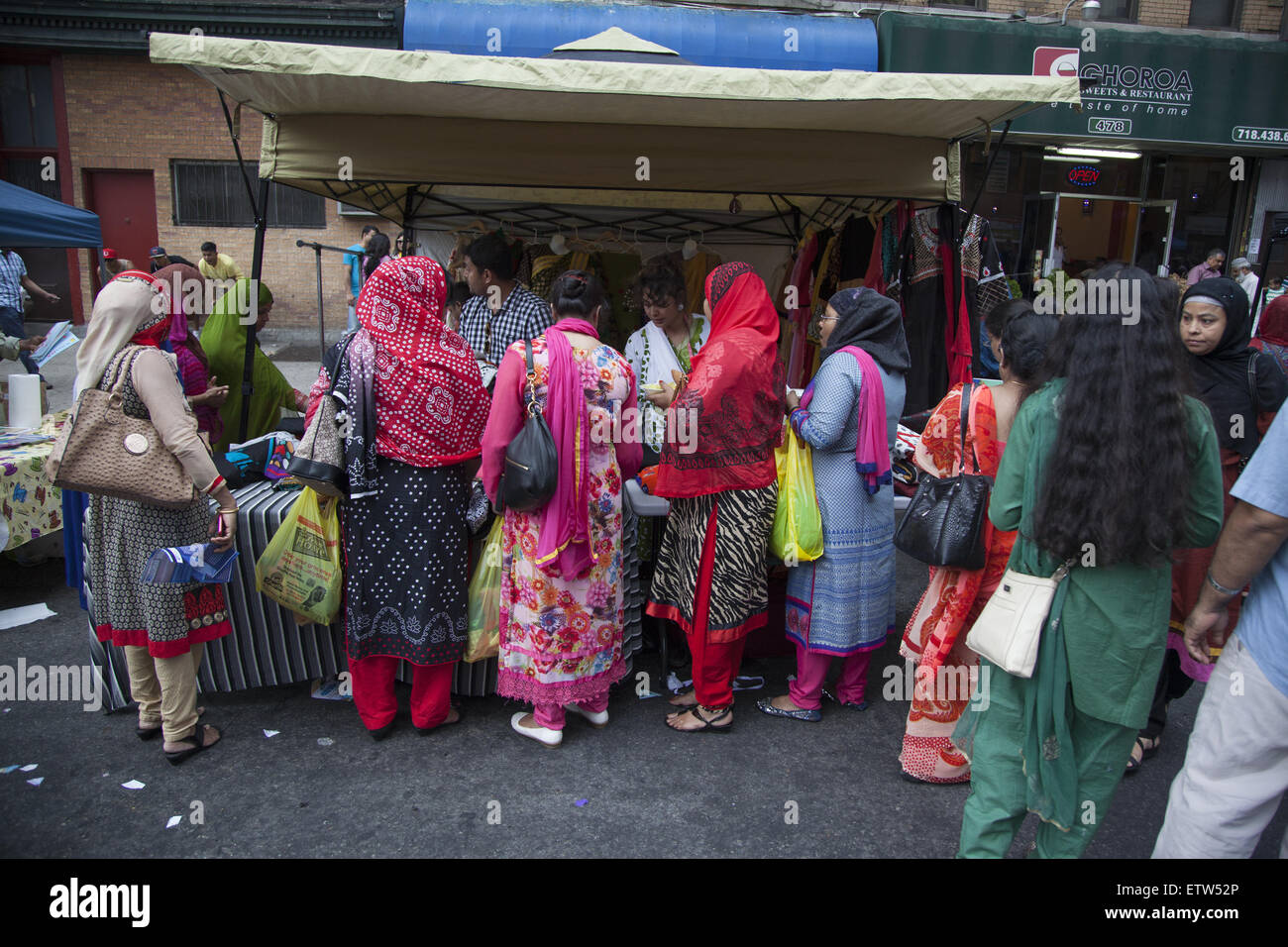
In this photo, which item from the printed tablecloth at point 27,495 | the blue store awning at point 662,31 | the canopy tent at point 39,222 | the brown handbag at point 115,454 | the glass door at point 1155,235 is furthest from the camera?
the glass door at point 1155,235

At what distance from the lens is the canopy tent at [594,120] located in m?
3.28

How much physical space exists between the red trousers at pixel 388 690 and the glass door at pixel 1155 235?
38.8 ft

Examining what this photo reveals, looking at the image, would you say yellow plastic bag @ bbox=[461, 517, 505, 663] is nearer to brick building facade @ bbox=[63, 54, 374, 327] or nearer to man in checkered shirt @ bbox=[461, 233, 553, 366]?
man in checkered shirt @ bbox=[461, 233, 553, 366]

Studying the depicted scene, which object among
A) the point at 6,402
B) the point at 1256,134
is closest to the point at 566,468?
the point at 6,402

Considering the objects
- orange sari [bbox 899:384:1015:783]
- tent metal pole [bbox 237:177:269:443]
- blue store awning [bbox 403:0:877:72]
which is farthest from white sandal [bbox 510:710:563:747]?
blue store awning [bbox 403:0:877:72]

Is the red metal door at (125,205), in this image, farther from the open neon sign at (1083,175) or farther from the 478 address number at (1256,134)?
the 478 address number at (1256,134)

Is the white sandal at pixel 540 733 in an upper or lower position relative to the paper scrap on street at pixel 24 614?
upper

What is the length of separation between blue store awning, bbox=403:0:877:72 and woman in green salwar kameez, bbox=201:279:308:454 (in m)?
5.71

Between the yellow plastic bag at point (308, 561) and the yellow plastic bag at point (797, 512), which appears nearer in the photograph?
the yellow plastic bag at point (308, 561)

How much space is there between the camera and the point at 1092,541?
1987 millimetres

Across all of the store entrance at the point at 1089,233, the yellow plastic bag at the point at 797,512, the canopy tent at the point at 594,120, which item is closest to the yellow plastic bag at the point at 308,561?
the canopy tent at the point at 594,120

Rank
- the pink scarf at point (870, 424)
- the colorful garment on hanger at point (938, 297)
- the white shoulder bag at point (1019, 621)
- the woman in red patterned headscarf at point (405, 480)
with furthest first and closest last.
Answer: the colorful garment on hanger at point (938, 297) < the pink scarf at point (870, 424) < the woman in red patterned headscarf at point (405, 480) < the white shoulder bag at point (1019, 621)

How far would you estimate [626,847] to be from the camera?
2646 mm
